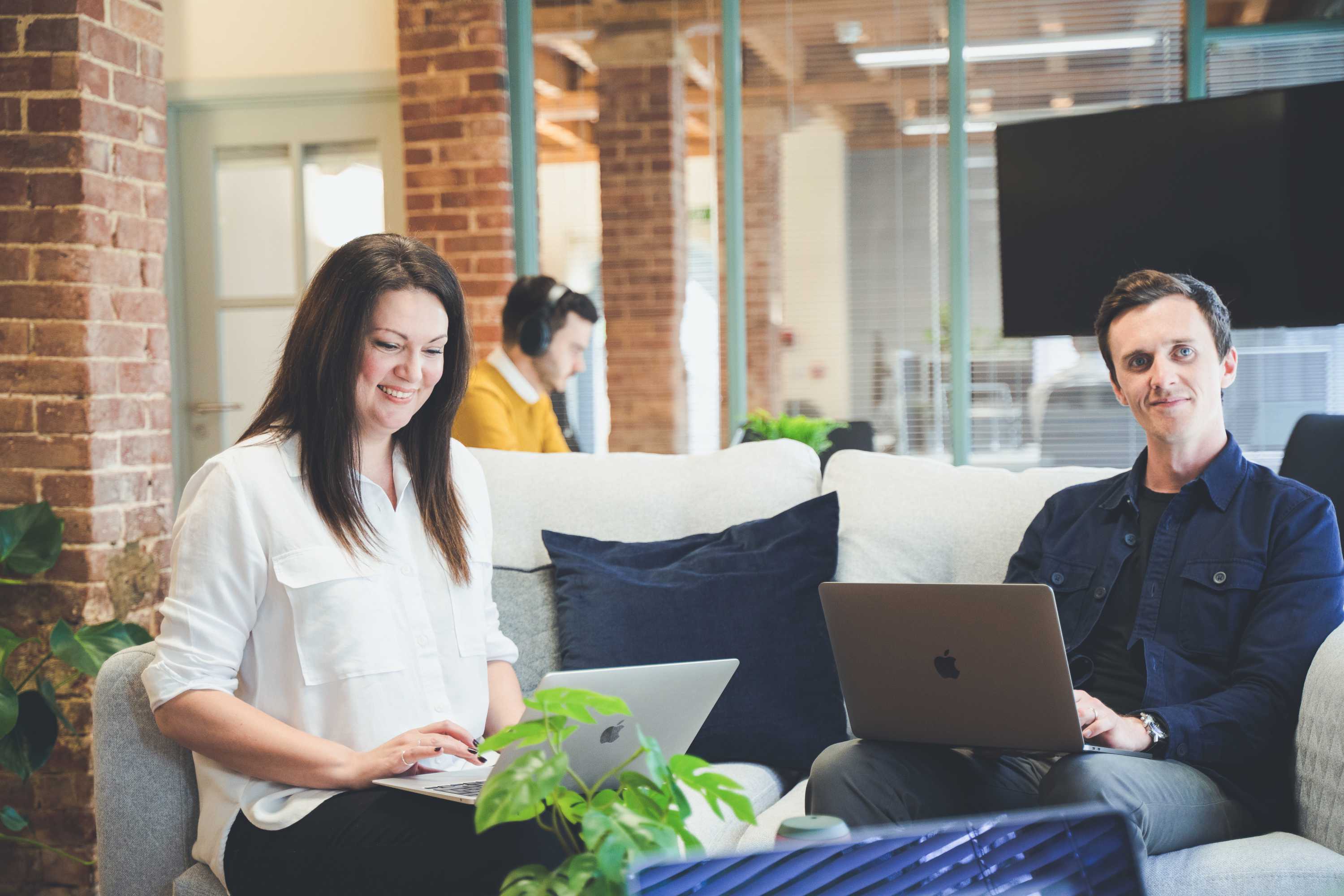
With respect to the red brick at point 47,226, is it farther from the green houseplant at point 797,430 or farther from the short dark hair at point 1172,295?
the short dark hair at point 1172,295

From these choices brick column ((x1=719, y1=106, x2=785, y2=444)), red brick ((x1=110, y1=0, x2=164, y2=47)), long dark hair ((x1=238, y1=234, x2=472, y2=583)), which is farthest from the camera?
brick column ((x1=719, y1=106, x2=785, y2=444))

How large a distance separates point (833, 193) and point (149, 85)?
242 cm

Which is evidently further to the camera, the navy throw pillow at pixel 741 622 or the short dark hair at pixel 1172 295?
the navy throw pillow at pixel 741 622

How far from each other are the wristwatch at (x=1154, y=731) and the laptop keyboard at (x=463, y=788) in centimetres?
97

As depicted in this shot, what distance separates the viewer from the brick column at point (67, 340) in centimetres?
277

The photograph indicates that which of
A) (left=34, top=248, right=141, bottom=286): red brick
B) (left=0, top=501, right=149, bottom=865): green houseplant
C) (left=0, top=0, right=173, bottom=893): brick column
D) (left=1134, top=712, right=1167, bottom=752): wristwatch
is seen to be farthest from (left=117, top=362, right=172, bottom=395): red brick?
(left=1134, top=712, right=1167, bottom=752): wristwatch

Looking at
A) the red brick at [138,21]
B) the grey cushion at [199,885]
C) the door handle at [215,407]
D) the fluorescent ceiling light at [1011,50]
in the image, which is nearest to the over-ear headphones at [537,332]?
the red brick at [138,21]

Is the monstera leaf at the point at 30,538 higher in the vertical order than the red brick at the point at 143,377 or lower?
lower

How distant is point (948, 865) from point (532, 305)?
2.80 m

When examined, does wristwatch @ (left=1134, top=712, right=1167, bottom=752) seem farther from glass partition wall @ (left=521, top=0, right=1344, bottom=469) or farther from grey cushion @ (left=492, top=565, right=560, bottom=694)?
glass partition wall @ (left=521, top=0, right=1344, bottom=469)

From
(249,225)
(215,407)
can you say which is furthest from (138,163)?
(215,407)

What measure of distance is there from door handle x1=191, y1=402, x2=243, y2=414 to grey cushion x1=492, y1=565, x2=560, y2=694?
7.90 ft

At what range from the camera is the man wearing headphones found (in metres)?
3.41

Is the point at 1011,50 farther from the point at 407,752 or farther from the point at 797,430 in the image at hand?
the point at 407,752
